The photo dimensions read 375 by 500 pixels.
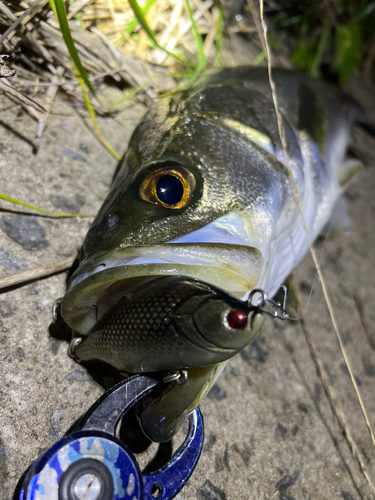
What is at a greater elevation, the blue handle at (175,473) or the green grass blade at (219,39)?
the green grass blade at (219,39)

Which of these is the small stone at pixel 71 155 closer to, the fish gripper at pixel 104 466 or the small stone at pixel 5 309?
the small stone at pixel 5 309

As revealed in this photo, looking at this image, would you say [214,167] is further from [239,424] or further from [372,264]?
[372,264]

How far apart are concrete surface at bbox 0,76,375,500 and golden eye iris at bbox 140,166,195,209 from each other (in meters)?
0.49

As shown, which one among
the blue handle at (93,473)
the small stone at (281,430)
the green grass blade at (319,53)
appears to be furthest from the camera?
the green grass blade at (319,53)

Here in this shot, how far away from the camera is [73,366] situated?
1.19 meters

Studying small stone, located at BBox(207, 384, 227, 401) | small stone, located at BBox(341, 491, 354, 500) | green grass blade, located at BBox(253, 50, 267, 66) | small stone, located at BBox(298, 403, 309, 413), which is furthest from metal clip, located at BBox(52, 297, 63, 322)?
green grass blade, located at BBox(253, 50, 267, 66)

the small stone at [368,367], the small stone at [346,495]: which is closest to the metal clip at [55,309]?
the small stone at [346,495]

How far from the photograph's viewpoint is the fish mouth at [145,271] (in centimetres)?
96

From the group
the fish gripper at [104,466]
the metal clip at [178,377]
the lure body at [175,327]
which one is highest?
the lure body at [175,327]

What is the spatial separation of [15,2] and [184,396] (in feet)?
6.04

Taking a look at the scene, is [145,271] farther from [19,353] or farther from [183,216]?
[19,353]

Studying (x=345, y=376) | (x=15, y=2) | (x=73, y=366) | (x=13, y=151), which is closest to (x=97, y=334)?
(x=73, y=366)

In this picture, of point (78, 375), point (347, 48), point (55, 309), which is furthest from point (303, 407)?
point (347, 48)

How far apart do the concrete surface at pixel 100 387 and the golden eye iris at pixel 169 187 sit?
0.49 m
